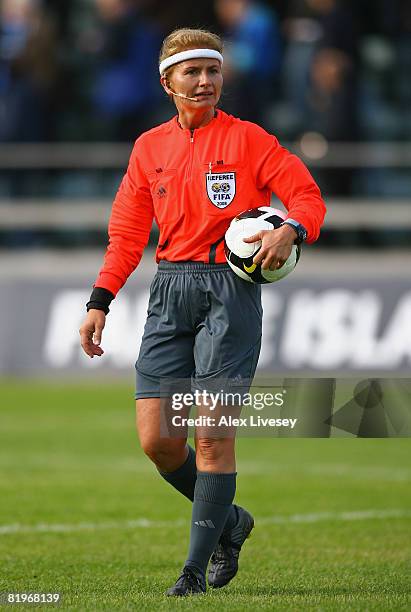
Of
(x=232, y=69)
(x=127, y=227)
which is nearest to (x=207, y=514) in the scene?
(x=127, y=227)

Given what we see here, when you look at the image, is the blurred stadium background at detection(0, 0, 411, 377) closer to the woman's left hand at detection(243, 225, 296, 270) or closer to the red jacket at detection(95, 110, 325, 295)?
the red jacket at detection(95, 110, 325, 295)

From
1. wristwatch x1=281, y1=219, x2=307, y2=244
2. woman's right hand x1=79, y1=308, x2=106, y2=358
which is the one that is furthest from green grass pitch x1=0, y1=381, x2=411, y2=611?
wristwatch x1=281, y1=219, x2=307, y2=244

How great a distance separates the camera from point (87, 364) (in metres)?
16.0

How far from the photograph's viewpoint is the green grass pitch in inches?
256

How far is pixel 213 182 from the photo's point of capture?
6395 mm

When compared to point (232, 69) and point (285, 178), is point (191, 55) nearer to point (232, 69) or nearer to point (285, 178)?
point (285, 178)

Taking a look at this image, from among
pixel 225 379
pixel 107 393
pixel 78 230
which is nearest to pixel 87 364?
pixel 107 393

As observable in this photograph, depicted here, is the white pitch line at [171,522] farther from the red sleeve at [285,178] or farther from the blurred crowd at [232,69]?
the blurred crowd at [232,69]

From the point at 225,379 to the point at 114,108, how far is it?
11.4m

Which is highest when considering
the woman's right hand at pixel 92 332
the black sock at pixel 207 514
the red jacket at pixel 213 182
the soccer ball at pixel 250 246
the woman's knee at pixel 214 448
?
the red jacket at pixel 213 182

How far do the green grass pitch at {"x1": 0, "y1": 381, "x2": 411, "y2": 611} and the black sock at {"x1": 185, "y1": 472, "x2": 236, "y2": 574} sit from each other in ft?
0.58

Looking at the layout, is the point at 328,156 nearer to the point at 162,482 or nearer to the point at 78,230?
the point at 78,230

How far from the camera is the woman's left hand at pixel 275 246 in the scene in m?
6.06

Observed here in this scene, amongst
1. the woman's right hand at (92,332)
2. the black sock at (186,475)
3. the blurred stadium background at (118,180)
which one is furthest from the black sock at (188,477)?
the blurred stadium background at (118,180)
